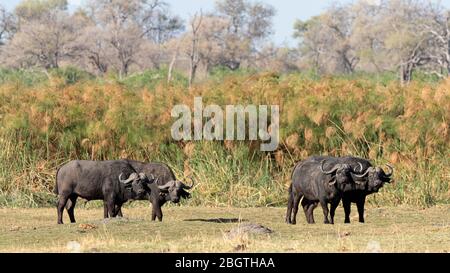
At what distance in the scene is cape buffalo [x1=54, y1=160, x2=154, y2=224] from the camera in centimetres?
1647

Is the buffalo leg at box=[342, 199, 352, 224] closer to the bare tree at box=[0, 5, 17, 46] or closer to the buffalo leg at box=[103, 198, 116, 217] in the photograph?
the buffalo leg at box=[103, 198, 116, 217]

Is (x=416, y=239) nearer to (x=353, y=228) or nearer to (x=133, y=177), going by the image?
(x=353, y=228)

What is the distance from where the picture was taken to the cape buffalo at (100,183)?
16.5 metres

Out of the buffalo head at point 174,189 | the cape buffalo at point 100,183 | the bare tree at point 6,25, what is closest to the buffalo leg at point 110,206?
the cape buffalo at point 100,183

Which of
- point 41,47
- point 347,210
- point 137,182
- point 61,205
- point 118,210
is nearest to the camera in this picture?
point 347,210

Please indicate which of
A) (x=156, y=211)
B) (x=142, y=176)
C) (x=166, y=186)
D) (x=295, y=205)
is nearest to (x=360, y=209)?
(x=295, y=205)

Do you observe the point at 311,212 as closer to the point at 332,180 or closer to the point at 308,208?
the point at 308,208

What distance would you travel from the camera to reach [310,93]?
21125mm

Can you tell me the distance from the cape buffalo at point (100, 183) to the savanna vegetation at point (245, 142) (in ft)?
9.18

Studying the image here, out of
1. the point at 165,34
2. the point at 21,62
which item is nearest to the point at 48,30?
the point at 21,62

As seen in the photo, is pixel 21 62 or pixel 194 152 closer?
pixel 194 152

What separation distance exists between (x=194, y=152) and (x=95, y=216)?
2.84 meters

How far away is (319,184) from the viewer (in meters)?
16.0

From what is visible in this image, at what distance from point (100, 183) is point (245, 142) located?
428 cm
